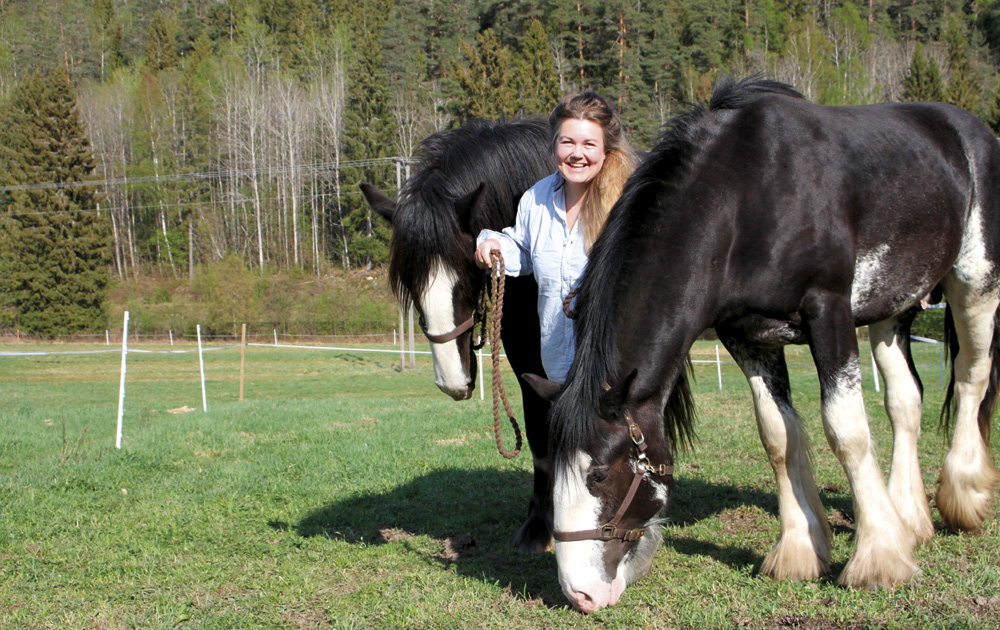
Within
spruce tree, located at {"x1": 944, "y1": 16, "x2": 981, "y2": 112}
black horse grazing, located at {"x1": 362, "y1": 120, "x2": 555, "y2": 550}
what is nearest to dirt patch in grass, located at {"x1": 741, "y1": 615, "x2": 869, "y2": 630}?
black horse grazing, located at {"x1": 362, "y1": 120, "x2": 555, "y2": 550}

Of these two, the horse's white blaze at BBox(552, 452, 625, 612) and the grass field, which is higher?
the horse's white blaze at BBox(552, 452, 625, 612)

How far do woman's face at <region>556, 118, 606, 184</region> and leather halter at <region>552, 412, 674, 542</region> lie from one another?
1018 millimetres

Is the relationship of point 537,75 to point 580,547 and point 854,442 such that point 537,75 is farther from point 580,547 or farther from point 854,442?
point 580,547

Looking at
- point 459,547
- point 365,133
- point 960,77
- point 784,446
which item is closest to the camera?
point 784,446

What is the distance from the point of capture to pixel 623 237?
2.89 m

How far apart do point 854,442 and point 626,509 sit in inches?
42.9

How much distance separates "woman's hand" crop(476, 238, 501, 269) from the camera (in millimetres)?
3371

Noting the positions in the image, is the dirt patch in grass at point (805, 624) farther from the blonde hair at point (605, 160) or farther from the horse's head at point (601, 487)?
the blonde hair at point (605, 160)

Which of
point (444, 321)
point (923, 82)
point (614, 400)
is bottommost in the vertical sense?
point (614, 400)

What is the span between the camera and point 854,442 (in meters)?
3.14

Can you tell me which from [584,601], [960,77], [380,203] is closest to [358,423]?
[380,203]

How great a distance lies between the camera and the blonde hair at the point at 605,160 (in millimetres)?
3119

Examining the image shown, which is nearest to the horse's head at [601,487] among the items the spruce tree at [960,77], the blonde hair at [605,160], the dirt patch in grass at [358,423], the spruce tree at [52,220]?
the blonde hair at [605,160]

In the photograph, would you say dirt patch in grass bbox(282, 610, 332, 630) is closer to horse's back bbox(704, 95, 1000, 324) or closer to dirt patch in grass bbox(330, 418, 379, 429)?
horse's back bbox(704, 95, 1000, 324)
